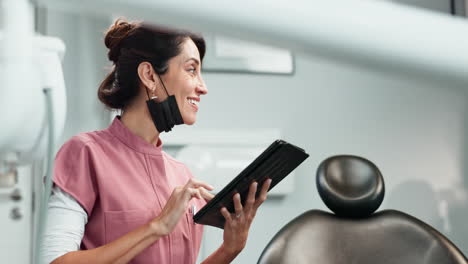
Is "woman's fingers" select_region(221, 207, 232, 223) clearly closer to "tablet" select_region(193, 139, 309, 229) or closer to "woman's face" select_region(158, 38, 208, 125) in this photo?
"tablet" select_region(193, 139, 309, 229)

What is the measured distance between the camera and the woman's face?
59.1 inches

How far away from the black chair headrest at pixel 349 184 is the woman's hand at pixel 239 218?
33 centimetres

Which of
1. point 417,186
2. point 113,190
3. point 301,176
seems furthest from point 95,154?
point 417,186

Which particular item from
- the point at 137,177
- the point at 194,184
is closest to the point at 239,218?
the point at 194,184

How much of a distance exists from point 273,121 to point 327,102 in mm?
244

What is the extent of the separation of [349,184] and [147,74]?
66cm

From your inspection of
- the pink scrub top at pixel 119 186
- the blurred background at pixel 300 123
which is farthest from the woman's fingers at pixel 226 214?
the blurred background at pixel 300 123

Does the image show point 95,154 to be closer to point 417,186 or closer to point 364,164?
point 364,164

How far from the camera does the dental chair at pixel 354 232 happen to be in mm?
→ 1628

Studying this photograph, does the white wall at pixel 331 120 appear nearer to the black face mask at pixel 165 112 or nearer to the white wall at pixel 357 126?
the white wall at pixel 357 126

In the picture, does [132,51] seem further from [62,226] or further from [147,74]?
[62,226]

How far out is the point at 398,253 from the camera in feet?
5.50

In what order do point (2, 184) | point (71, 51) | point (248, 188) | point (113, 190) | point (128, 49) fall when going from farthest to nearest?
point (71, 51) < point (128, 49) < point (113, 190) < point (248, 188) < point (2, 184)

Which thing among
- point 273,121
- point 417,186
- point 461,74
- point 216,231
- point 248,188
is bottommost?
point 216,231
